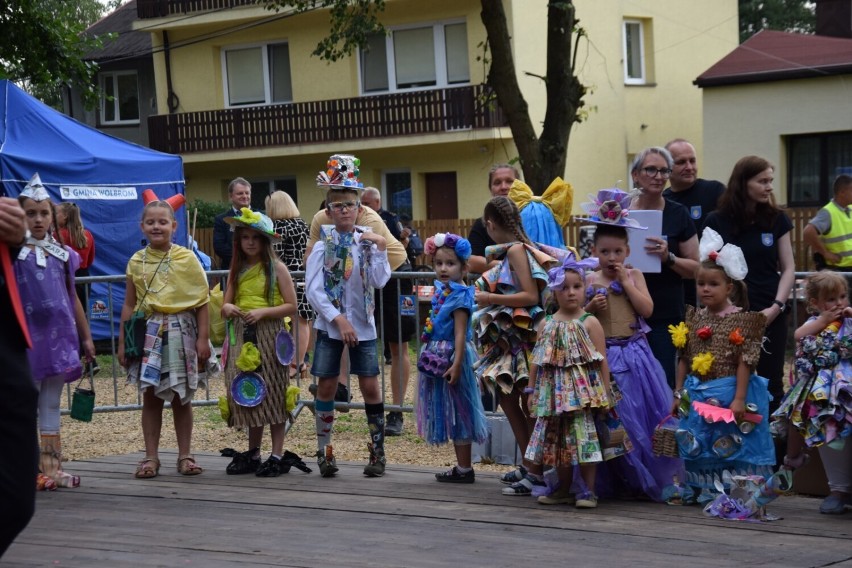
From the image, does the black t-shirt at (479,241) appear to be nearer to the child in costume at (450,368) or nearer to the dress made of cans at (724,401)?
the child in costume at (450,368)

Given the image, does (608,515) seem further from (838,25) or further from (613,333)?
(838,25)

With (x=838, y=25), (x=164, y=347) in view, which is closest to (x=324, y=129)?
(x=838, y=25)

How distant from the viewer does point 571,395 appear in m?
6.55

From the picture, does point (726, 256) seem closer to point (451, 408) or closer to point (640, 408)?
point (640, 408)

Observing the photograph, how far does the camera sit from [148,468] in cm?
804

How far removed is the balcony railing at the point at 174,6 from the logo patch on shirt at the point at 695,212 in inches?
881

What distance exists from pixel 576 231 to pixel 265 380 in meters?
11.2

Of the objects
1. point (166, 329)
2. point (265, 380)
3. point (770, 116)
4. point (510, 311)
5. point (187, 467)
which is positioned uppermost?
point (770, 116)

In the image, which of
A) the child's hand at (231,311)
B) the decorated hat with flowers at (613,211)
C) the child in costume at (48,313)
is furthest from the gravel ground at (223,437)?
the decorated hat with flowers at (613,211)

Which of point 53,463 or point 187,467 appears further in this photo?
point 187,467

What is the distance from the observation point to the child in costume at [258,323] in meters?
7.93

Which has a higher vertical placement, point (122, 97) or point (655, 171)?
point (122, 97)

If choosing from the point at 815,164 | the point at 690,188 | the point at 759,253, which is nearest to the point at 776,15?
the point at 815,164

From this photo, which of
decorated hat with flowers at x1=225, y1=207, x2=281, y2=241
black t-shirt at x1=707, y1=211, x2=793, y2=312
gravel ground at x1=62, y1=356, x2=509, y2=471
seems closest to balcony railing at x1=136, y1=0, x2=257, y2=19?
gravel ground at x1=62, y1=356, x2=509, y2=471
